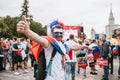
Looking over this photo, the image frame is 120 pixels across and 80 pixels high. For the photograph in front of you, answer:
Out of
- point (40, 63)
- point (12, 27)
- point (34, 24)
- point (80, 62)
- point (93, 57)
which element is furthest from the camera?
point (34, 24)

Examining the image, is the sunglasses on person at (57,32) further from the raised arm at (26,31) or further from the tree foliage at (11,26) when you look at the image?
the tree foliage at (11,26)

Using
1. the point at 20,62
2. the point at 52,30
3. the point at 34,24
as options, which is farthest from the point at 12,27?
the point at 52,30

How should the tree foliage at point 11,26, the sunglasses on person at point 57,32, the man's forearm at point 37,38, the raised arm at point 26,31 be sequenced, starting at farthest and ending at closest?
the tree foliage at point 11,26
the sunglasses on person at point 57,32
the man's forearm at point 37,38
the raised arm at point 26,31

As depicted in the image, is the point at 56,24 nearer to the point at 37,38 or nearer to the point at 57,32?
the point at 57,32

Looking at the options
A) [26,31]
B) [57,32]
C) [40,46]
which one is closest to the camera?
[26,31]

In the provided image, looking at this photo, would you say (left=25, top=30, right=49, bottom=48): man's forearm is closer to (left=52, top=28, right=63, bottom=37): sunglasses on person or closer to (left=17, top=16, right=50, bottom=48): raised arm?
(left=17, top=16, right=50, bottom=48): raised arm

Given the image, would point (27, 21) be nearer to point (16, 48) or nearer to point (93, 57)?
point (93, 57)

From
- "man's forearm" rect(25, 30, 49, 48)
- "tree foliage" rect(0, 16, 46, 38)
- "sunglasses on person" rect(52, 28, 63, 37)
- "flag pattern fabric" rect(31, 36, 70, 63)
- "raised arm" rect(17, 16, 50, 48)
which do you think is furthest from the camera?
"tree foliage" rect(0, 16, 46, 38)

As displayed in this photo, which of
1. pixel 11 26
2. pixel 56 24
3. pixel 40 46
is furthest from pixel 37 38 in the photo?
pixel 11 26

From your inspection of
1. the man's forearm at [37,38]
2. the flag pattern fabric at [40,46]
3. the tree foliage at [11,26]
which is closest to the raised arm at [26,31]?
the man's forearm at [37,38]

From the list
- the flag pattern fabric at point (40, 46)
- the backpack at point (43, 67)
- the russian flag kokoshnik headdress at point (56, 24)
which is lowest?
the backpack at point (43, 67)

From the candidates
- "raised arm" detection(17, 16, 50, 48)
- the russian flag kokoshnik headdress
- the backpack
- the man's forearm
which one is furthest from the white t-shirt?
the russian flag kokoshnik headdress

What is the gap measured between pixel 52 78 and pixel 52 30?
67 centimetres

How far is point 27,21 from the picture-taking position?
3277 millimetres
